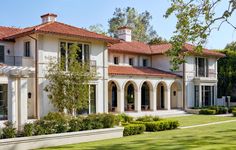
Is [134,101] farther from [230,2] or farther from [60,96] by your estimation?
[230,2]

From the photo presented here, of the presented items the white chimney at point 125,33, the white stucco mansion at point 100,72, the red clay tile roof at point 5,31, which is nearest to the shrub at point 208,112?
the white stucco mansion at point 100,72

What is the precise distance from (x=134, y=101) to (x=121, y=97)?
9.38ft

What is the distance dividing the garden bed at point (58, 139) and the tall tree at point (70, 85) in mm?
2811

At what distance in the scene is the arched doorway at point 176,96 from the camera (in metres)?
39.7

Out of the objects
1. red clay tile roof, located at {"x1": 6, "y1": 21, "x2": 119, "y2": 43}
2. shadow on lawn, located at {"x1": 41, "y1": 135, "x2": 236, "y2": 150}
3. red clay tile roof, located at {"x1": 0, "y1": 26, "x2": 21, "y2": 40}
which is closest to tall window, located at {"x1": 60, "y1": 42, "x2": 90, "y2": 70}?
red clay tile roof, located at {"x1": 6, "y1": 21, "x2": 119, "y2": 43}

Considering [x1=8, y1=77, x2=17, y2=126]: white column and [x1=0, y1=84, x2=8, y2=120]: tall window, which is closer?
[x1=8, y1=77, x2=17, y2=126]: white column

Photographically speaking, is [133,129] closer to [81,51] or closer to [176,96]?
[81,51]

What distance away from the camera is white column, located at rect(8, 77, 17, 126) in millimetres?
16531

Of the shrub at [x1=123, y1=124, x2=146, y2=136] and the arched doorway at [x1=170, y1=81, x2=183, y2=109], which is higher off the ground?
the arched doorway at [x1=170, y1=81, x2=183, y2=109]

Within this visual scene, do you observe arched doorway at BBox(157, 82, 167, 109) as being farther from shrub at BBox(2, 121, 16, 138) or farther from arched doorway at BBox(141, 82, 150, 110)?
shrub at BBox(2, 121, 16, 138)

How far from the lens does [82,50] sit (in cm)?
2825

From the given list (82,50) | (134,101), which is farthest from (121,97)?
(82,50)

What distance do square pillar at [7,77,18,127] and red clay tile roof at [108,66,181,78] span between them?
15349 millimetres

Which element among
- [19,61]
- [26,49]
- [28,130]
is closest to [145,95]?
[26,49]
